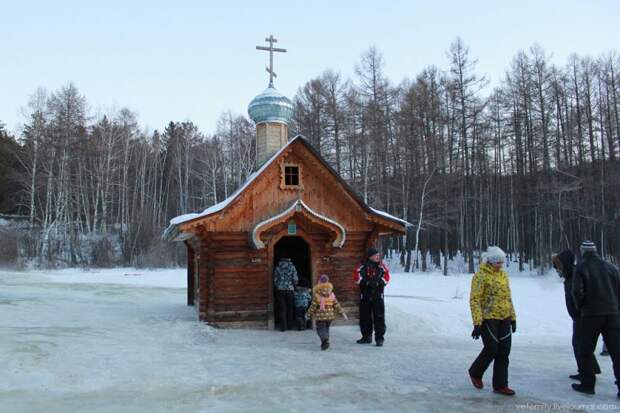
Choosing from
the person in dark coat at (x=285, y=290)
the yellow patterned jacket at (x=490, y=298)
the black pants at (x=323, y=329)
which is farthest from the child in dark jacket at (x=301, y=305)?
the yellow patterned jacket at (x=490, y=298)

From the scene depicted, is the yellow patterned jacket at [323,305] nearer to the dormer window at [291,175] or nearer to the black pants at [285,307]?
the black pants at [285,307]

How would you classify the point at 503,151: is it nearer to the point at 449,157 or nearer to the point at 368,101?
the point at 449,157

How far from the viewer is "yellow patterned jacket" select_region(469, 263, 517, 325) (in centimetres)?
616

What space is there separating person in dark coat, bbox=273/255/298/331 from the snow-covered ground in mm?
500

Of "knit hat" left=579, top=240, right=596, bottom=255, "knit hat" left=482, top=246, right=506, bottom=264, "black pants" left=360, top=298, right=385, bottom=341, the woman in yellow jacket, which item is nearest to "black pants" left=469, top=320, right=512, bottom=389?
the woman in yellow jacket

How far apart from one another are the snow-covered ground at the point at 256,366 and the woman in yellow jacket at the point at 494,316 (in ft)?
1.16

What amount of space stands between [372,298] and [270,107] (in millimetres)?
7366

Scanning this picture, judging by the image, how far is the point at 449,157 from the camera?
1367 inches

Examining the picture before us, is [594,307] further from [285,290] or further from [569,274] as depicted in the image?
[285,290]

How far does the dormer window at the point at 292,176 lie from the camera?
42.0 ft

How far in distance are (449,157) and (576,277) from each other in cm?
2937

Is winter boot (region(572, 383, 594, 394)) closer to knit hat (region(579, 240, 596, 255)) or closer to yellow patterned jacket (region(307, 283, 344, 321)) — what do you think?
knit hat (region(579, 240, 596, 255))

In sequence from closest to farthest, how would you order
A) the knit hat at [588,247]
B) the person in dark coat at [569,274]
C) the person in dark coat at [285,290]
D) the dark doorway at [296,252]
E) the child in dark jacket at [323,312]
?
the knit hat at [588,247], the person in dark coat at [569,274], the child in dark jacket at [323,312], the person in dark coat at [285,290], the dark doorway at [296,252]

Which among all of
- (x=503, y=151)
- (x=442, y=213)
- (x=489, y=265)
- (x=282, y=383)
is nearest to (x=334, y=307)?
(x=282, y=383)
